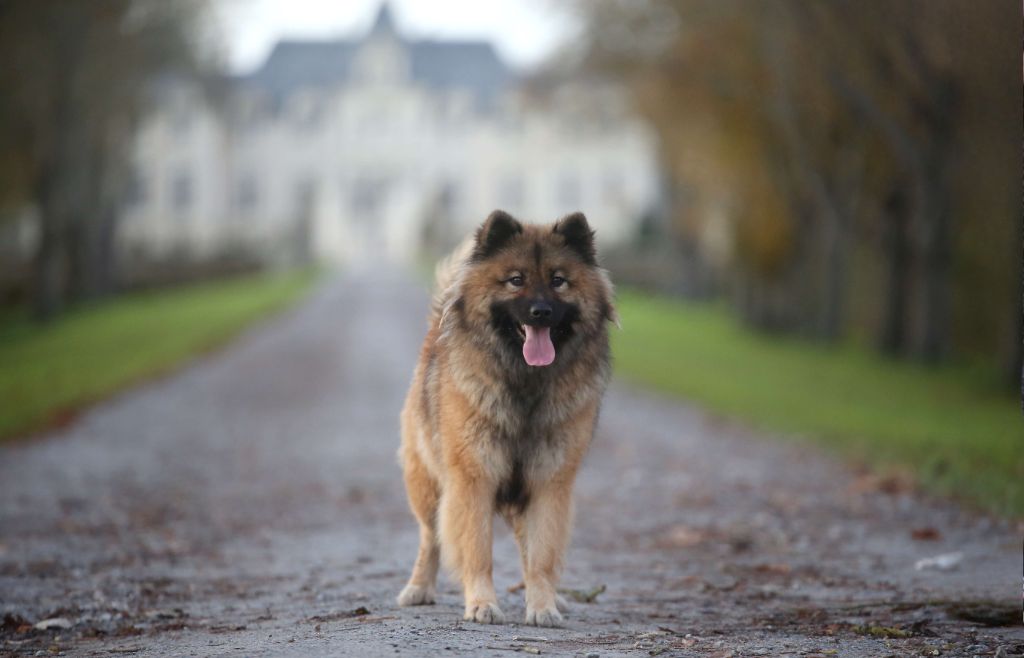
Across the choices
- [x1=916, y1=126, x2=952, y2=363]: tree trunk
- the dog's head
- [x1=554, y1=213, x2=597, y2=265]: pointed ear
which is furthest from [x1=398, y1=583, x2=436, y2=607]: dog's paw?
[x1=916, y1=126, x2=952, y2=363]: tree trunk

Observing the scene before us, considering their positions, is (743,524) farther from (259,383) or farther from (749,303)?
(749,303)

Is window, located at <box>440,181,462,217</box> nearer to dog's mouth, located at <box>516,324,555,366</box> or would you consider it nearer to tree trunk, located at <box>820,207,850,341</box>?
tree trunk, located at <box>820,207,850,341</box>

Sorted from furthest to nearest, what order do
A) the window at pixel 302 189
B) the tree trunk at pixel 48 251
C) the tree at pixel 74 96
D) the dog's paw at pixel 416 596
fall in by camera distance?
the window at pixel 302 189 < the tree trunk at pixel 48 251 < the tree at pixel 74 96 < the dog's paw at pixel 416 596

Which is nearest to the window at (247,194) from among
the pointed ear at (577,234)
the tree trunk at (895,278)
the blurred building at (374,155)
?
the blurred building at (374,155)

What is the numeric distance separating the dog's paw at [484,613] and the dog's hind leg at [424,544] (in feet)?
2.23

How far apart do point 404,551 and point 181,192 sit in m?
95.1

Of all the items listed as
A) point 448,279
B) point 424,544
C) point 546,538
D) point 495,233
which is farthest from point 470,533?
point 495,233

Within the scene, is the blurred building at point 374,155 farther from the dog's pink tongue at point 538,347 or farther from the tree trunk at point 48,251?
the dog's pink tongue at point 538,347

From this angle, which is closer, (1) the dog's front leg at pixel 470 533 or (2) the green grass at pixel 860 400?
(1) the dog's front leg at pixel 470 533

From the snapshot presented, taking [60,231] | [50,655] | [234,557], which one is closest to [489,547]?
[50,655]

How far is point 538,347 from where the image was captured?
675 cm

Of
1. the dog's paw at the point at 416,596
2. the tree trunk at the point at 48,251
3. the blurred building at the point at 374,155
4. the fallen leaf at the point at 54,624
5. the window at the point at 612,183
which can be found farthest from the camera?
the window at the point at 612,183

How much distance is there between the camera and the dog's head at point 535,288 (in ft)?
22.1

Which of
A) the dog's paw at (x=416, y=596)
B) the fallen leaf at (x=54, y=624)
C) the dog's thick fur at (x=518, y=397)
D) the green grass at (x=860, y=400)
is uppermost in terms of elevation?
the dog's thick fur at (x=518, y=397)
